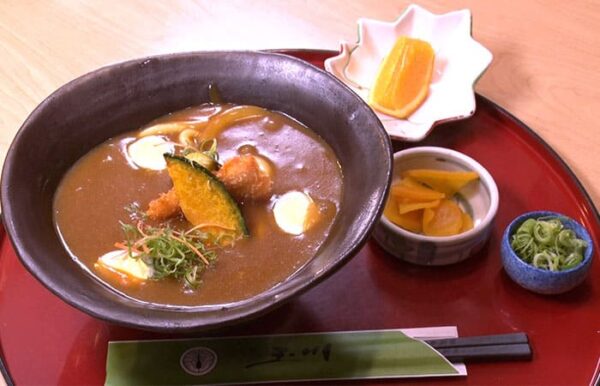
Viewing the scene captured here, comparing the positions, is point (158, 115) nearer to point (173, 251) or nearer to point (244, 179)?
point (244, 179)

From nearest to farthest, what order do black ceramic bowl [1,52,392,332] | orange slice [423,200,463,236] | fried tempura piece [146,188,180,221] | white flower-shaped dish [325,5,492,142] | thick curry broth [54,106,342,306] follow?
black ceramic bowl [1,52,392,332]
thick curry broth [54,106,342,306]
fried tempura piece [146,188,180,221]
orange slice [423,200,463,236]
white flower-shaped dish [325,5,492,142]

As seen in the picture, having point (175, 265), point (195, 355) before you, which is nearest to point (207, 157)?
point (175, 265)

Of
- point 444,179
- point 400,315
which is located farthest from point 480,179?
point 400,315

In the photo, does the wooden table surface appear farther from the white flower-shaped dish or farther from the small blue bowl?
the small blue bowl

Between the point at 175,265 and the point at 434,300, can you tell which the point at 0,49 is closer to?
the point at 175,265

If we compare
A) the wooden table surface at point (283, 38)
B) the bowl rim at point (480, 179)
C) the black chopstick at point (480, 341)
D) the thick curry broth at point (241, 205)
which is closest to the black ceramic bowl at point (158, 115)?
the thick curry broth at point (241, 205)

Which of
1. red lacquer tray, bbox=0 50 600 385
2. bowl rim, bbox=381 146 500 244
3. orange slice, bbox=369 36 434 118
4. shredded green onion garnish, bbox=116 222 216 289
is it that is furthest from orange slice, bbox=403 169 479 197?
shredded green onion garnish, bbox=116 222 216 289
